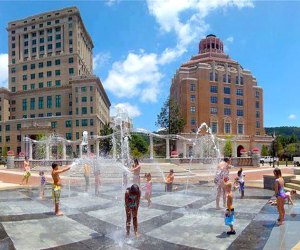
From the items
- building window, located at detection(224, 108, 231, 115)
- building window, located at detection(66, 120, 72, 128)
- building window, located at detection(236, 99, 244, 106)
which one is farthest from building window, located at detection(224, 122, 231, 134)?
building window, located at detection(66, 120, 72, 128)

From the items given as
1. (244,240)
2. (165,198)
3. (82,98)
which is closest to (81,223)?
(244,240)

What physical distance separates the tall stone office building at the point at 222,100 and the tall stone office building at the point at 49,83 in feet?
76.7

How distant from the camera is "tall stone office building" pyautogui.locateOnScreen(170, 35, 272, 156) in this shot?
269 feet

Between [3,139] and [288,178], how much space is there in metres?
85.7

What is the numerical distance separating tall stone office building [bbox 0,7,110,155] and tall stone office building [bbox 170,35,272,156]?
920 inches

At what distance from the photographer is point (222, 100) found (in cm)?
8425

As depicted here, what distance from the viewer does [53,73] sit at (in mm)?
92062

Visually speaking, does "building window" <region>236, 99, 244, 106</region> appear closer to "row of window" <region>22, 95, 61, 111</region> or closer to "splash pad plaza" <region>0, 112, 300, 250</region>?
"row of window" <region>22, 95, 61, 111</region>

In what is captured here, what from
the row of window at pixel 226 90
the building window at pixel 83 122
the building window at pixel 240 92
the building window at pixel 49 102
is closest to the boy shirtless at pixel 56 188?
the building window at pixel 83 122

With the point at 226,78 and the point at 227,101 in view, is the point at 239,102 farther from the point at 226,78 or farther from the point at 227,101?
the point at 226,78

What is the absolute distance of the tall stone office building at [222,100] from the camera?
3226 inches

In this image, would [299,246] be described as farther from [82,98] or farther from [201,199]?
[82,98]

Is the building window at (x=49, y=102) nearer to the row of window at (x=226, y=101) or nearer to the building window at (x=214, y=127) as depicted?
the row of window at (x=226, y=101)

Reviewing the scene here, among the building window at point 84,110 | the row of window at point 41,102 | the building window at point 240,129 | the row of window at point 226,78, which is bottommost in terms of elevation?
the building window at point 240,129
